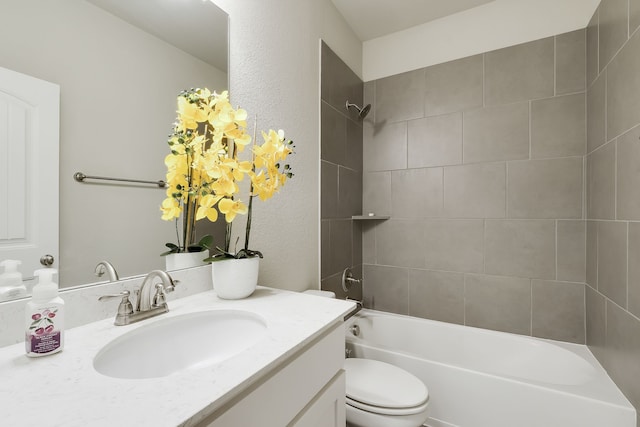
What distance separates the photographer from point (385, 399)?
124cm

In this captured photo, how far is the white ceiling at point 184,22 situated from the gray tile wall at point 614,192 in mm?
1596

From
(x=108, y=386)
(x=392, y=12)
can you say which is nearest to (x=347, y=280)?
(x=108, y=386)

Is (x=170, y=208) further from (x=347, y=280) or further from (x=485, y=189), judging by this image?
(x=485, y=189)

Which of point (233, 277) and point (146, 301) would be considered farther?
point (233, 277)

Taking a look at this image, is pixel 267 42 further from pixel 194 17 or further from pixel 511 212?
pixel 511 212

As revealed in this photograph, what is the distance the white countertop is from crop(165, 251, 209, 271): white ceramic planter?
0.27m

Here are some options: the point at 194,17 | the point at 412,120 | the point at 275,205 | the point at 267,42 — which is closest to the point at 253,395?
the point at 275,205

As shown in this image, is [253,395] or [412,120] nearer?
[253,395]

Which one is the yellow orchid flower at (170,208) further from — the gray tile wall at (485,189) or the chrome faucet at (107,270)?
the gray tile wall at (485,189)

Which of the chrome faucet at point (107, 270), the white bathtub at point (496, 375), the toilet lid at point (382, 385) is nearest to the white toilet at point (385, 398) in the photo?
the toilet lid at point (382, 385)

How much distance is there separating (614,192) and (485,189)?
0.67 metres

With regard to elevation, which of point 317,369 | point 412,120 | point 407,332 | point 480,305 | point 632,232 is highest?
point 412,120

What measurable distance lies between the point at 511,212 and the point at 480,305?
25.4 inches

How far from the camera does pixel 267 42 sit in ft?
4.52
